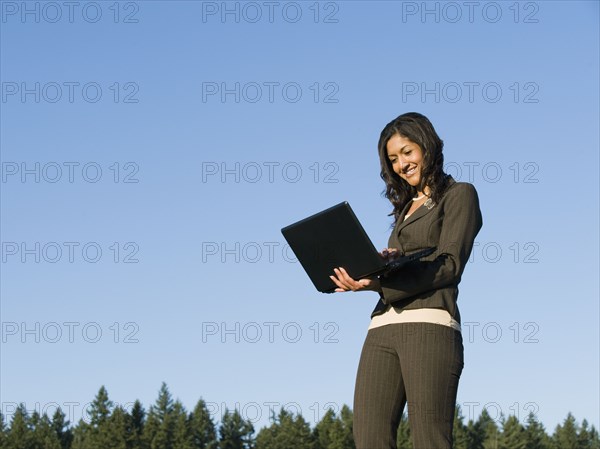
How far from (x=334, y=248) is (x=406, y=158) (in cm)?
73

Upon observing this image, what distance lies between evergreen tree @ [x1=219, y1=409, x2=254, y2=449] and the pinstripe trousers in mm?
98632

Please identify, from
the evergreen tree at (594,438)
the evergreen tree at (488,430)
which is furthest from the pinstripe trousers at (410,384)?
the evergreen tree at (594,438)

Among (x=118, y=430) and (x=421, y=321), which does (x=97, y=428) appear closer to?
(x=118, y=430)

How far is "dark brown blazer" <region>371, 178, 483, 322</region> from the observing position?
4859 mm

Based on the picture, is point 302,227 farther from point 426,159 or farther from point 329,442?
point 329,442

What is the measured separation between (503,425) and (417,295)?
103 meters

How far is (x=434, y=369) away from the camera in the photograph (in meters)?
4.71

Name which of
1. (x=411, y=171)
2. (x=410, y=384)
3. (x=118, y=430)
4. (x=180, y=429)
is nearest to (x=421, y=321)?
(x=410, y=384)

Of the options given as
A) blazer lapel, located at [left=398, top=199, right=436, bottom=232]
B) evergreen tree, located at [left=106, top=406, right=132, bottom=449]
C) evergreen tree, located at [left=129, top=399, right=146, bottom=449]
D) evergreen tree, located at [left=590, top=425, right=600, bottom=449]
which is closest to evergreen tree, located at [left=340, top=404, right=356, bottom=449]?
evergreen tree, located at [left=129, top=399, right=146, bottom=449]

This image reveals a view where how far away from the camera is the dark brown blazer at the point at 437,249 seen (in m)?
4.86

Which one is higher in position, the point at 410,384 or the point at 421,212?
the point at 421,212

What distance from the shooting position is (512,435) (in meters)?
103

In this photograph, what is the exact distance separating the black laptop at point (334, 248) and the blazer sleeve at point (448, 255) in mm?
75

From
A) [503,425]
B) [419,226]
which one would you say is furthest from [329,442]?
[419,226]
